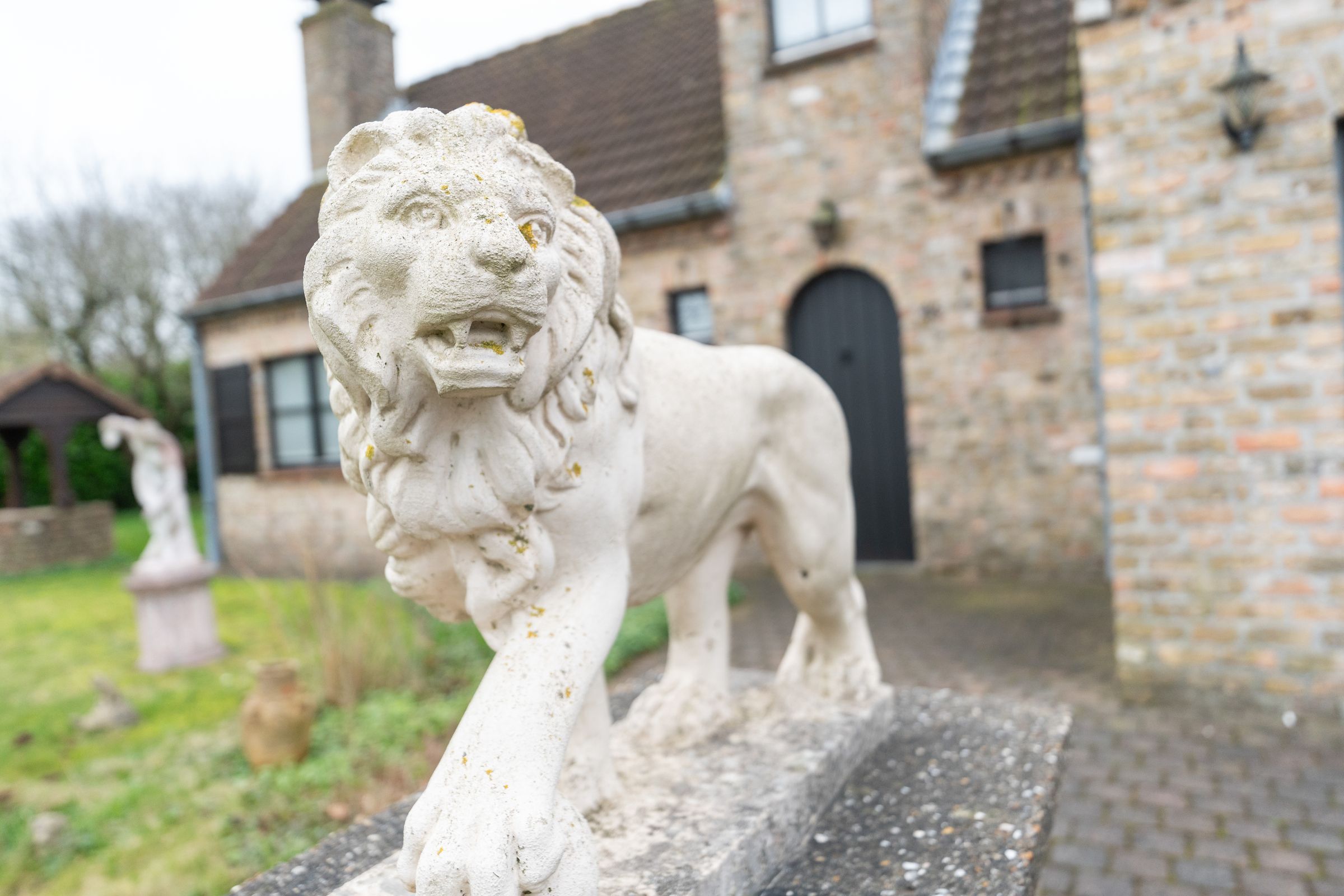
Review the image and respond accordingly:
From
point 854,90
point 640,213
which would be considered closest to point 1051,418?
point 854,90

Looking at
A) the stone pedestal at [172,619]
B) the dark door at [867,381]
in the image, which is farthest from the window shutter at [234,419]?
the dark door at [867,381]

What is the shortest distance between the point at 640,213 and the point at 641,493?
6.53 metres

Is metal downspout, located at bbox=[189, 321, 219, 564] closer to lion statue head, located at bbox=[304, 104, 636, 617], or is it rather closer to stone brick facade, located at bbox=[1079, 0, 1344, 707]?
stone brick facade, located at bbox=[1079, 0, 1344, 707]

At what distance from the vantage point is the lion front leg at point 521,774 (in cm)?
122

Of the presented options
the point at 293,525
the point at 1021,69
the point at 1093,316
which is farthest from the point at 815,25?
the point at 293,525

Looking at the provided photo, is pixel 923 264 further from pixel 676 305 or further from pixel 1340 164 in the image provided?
pixel 1340 164

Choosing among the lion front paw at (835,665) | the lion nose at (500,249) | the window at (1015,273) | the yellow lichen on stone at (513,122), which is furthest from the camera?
the window at (1015,273)

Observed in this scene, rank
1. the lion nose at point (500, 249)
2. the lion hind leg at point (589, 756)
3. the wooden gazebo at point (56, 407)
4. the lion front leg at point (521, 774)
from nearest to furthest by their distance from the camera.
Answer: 1. the lion nose at point (500, 249)
2. the lion front leg at point (521, 774)
3. the lion hind leg at point (589, 756)
4. the wooden gazebo at point (56, 407)

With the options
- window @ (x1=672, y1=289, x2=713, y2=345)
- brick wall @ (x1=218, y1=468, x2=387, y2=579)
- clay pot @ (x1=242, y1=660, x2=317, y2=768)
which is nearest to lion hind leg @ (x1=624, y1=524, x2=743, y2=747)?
clay pot @ (x1=242, y1=660, x2=317, y2=768)

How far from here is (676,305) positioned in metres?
8.19

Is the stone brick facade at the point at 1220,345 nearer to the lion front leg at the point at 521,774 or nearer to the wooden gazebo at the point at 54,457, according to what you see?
the lion front leg at the point at 521,774

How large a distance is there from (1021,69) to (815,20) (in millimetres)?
1737

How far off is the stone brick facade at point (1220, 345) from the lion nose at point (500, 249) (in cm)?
374

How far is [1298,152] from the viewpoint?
374 centimetres
